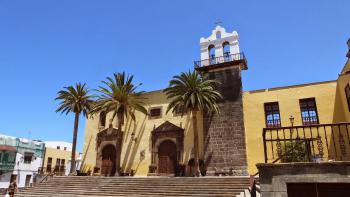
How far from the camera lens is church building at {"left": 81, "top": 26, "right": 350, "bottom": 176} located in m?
19.6

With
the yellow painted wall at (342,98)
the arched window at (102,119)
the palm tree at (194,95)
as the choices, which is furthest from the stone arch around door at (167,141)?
the yellow painted wall at (342,98)

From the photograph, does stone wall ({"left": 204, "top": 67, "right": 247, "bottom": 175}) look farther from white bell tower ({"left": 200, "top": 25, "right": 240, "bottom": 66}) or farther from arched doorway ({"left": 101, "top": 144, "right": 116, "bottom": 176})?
arched doorway ({"left": 101, "top": 144, "right": 116, "bottom": 176})

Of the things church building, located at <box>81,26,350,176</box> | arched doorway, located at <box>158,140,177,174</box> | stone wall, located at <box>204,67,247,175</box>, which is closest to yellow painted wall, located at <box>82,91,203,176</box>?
church building, located at <box>81,26,350,176</box>

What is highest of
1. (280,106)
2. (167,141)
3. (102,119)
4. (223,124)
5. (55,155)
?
(102,119)

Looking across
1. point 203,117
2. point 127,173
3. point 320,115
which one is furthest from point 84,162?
point 320,115

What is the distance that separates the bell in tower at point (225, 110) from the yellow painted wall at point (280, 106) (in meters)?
0.55

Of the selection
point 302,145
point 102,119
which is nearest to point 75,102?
point 102,119

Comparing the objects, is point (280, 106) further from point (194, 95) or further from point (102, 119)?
point (102, 119)

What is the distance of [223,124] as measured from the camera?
868 inches

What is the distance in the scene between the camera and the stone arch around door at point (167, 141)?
2331 centimetres

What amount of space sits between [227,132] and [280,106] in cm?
453

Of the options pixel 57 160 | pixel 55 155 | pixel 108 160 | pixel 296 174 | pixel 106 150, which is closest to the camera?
pixel 296 174

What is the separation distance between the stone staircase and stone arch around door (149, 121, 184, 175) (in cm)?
491

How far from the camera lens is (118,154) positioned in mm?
23781
